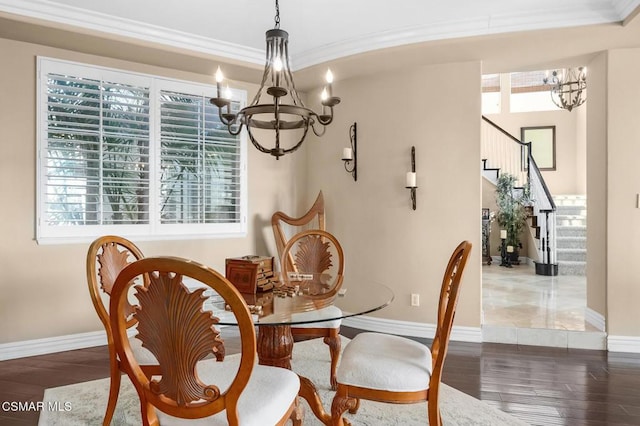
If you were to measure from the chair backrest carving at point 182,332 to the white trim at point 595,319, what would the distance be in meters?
3.59

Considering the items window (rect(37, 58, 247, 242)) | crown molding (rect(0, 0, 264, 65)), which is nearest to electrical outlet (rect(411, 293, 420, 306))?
window (rect(37, 58, 247, 242))

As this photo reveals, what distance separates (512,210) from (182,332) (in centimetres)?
764

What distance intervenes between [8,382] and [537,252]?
7.37 m

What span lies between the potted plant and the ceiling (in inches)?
171

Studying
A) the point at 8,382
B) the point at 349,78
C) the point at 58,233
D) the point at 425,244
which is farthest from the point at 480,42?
the point at 8,382

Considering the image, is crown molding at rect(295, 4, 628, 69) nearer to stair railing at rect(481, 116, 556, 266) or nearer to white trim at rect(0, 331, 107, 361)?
white trim at rect(0, 331, 107, 361)

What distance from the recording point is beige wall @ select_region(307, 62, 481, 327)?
3.89m

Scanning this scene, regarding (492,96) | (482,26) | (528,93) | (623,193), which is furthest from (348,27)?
(528,93)

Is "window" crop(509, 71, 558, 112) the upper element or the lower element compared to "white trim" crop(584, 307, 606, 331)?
upper

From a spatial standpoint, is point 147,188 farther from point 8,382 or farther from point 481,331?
point 481,331

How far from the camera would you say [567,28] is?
10.5 ft

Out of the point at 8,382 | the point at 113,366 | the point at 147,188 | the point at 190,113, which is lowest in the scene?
the point at 8,382

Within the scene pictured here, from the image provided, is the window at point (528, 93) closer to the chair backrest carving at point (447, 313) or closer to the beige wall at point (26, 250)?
the beige wall at point (26, 250)

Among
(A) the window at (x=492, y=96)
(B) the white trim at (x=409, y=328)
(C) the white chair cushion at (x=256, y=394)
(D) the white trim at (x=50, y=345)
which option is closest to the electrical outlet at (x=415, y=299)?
(B) the white trim at (x=409, y=328)
